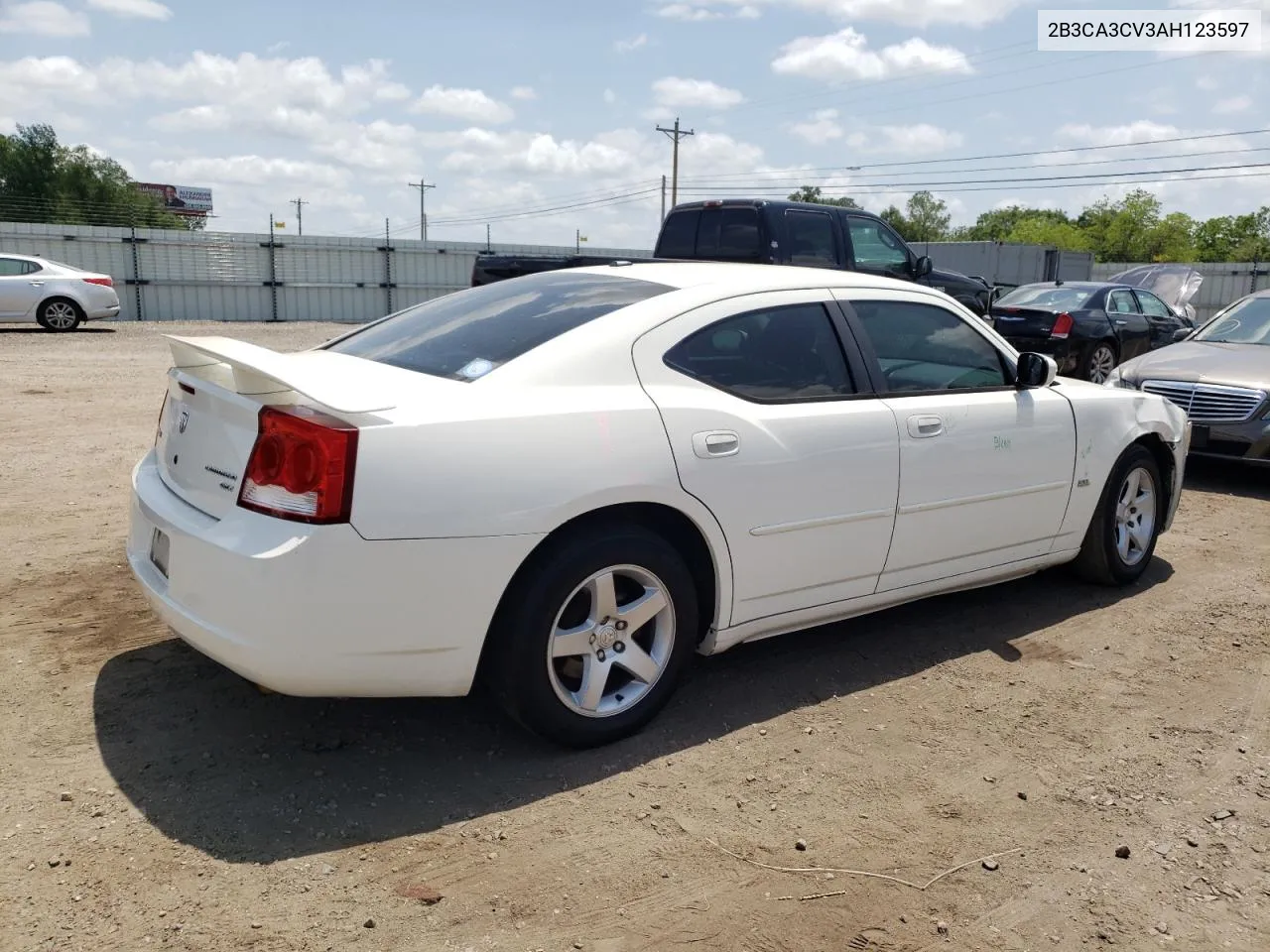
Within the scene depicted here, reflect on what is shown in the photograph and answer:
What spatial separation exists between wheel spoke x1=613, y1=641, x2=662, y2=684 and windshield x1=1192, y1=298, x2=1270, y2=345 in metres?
7.69

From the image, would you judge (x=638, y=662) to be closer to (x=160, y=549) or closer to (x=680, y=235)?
(x=160, y=549)

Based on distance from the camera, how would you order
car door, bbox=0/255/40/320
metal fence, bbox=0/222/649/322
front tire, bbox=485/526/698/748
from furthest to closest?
metal fence, bbox=0/222/649/322 → car door, bbox=0/255/40/320 → front tire, bbox=485/526/698/748

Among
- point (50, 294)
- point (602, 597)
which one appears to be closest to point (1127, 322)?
point (602, 597)

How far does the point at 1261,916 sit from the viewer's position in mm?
2756

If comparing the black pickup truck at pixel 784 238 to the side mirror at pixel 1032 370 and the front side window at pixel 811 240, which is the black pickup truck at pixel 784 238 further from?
the side mirror at pixel 1032 370

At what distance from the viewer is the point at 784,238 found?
442 inches

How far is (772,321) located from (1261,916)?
2422 mm

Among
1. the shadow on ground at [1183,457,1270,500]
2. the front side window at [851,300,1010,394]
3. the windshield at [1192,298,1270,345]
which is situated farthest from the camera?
the windshield at [1192,298,1270,345]

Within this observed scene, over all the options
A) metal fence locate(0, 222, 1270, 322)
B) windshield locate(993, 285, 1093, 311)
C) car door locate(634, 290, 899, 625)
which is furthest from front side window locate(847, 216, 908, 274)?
metal fence locate(0, 222, 1270, 322)

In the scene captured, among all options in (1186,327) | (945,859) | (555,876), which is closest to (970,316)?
(945,859)

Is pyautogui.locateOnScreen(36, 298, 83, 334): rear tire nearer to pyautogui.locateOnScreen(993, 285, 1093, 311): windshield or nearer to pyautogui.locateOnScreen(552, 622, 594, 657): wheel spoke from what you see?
pyautogui.locateOnScreen(993, 285, 1093, 311): windshield

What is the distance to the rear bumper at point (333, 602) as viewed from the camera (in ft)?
9.56

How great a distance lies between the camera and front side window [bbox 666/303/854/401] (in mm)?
3732

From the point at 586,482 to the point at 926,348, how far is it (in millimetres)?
2014
